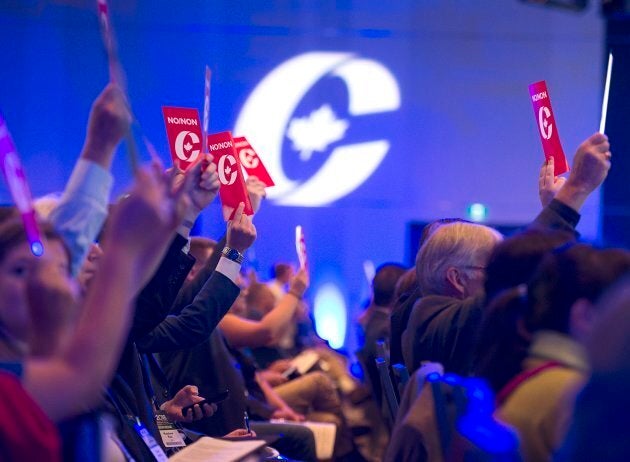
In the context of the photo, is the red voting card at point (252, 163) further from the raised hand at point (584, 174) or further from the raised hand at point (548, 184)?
the raised hand at point (584, 174)

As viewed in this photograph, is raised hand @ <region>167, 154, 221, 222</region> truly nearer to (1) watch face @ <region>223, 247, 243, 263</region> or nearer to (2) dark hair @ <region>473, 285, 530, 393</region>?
(1) watch face @ <region>223, 247, 243, 263</region>

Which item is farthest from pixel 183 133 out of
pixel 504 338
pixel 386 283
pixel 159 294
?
pixel 386 283

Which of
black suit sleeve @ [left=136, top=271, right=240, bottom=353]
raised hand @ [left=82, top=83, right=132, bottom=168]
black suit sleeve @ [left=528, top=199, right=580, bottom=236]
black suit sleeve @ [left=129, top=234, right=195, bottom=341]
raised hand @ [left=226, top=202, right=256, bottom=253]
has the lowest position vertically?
black suit sleeve @ [left=136, top=271, right=240, bottom=353]

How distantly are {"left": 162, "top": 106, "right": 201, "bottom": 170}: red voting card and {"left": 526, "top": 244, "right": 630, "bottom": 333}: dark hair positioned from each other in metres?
1.63

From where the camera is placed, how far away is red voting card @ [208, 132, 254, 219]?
10.5 feet

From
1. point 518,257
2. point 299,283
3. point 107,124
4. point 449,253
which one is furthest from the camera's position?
point 299,283

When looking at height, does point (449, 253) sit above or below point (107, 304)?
below

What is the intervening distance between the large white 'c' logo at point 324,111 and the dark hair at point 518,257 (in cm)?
695

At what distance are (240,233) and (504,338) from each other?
143 cm

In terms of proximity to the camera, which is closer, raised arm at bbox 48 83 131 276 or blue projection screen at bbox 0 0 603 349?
raised arm at bbox 48 83 131 276

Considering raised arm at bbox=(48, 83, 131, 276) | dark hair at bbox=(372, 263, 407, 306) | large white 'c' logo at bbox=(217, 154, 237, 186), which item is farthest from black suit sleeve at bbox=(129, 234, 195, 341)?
dark hair at bbox=(372, 263, 407, 306)

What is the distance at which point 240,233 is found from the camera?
10.0 feet

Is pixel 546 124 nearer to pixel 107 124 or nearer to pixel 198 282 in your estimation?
pixel 198 282

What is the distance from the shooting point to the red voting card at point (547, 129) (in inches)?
123
